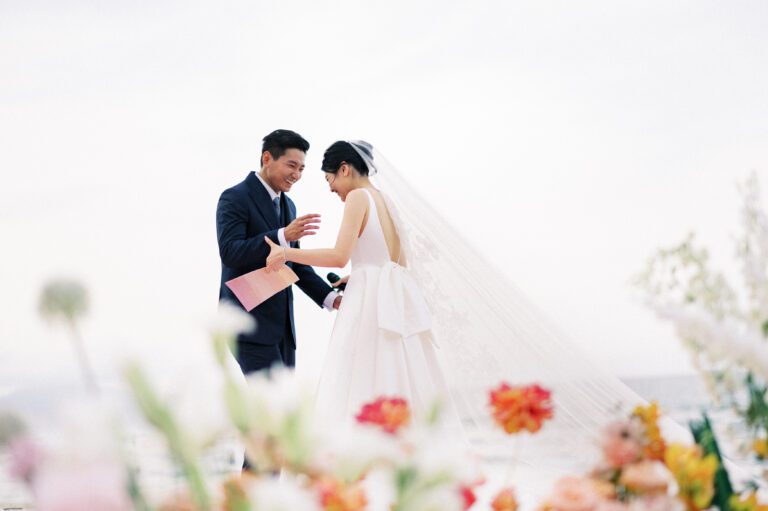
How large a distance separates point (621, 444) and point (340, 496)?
299mm

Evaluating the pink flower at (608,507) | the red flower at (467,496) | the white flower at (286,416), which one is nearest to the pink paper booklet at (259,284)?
the red flower at (467,496)

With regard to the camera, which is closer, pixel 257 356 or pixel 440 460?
pixel 440 460

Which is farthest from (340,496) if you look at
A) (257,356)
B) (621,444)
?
(257,356)

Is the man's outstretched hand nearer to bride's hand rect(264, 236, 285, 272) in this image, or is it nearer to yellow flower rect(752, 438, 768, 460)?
bride's hand rect(264, 236, 285, 272)

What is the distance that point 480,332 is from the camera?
370 centimetres

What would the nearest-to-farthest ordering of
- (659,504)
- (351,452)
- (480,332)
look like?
1. (351,452)
2. (659,504)
3. (480,332)

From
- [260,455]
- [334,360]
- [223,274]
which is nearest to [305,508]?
[260,455]

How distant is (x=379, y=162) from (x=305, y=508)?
3.46 metres

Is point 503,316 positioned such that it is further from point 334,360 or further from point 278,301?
point 278,301

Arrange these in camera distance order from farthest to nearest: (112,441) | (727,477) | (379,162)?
(379,162)
(727,477)
(112,441)

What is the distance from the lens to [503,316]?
12.1 ft

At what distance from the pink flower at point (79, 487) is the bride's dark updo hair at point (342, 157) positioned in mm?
3445

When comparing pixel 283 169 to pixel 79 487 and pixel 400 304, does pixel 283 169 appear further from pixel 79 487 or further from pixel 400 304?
pixel 79 487

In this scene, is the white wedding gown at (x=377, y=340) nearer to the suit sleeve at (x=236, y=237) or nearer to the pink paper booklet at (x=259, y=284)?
the pink paper booklet at (x=259, y=284)
